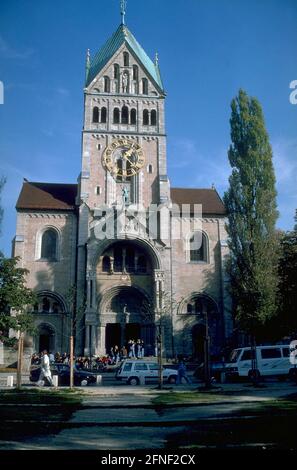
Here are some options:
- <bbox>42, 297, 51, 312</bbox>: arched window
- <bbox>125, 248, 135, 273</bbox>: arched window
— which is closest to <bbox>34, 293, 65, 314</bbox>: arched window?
<bbox>42, 297, 51, 312</bbox>: arched window

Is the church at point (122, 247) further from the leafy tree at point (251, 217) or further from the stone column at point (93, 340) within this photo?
the leafy tree at point (251, 217)

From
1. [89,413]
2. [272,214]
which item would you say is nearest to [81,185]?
[272,214]

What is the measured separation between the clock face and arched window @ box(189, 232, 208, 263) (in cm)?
870

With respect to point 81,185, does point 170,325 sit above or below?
below

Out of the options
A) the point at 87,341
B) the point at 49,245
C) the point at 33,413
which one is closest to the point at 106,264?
the point at 49,245

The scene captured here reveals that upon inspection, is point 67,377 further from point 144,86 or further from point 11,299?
point 144,86

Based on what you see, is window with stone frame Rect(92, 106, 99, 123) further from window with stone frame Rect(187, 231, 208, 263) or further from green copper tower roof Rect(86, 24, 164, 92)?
window with stone frame Rect(187, 231, 208, 263)

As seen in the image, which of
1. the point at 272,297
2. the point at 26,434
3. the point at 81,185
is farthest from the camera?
the point at 81,185

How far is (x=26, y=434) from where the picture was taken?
9.69m

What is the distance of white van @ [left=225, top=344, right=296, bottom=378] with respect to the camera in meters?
27.2

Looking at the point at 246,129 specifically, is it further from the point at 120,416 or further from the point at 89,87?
the point at 120,416

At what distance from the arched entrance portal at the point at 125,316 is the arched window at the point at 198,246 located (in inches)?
263

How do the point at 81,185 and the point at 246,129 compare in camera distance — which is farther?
the point at 81,185
